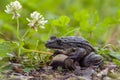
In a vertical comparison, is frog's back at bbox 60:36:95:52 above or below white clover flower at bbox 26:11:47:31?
below

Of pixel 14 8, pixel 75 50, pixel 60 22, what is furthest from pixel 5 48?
pixel 60 22

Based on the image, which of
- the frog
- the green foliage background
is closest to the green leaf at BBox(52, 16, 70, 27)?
the green foliage background

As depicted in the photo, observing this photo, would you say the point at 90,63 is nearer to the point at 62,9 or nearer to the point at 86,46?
the point at 86,46

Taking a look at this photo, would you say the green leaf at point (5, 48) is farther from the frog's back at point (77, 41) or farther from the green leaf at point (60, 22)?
the green leaf at point (60, 22)

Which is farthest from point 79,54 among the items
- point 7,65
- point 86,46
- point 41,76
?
point 7,65

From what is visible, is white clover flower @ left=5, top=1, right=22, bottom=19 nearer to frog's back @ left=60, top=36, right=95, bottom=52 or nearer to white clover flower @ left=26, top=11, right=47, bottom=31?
white clover flower @ left=26, top=11, right=47, bottom=31

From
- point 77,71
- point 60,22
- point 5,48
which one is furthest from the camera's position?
point 60,22

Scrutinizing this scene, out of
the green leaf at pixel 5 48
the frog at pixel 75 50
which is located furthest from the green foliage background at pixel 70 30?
the frog at pixel 75 50

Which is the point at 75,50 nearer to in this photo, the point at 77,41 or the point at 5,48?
the point at 77,41
